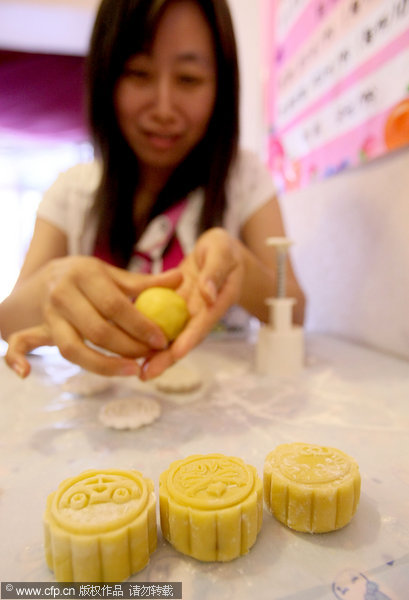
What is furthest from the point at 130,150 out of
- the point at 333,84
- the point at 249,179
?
the point at 333,84

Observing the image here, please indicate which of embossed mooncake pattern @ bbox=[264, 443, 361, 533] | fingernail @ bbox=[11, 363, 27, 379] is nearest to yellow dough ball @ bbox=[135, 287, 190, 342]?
fingernail @ bbox=[11, 363, 27, 379]

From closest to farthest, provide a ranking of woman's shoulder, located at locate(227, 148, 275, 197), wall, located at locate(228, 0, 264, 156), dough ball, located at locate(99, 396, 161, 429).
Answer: dough ball, located at locate(99, 396, 161, 429), woman's shoulder, located at locate(227, 148, 275, 197), wall, located at locate(228, 0, 264, 156)

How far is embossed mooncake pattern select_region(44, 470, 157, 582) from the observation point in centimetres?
25

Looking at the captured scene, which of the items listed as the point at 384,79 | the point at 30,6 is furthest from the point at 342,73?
the point at 30,6

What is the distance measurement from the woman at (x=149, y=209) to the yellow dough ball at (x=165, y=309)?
0.08ft

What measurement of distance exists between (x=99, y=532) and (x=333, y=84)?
3.65 ft

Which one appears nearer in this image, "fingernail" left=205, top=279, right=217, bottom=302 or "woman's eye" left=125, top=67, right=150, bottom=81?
"fingernail" left=205, top=279, right=217, bottom=302

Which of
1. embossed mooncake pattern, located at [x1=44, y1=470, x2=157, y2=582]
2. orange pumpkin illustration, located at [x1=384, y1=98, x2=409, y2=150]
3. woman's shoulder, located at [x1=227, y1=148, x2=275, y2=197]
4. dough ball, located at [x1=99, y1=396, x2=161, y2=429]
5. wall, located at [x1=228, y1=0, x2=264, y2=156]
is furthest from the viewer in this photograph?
→ wall, located at [x1=228, y1=0, x2=264, y2=156]

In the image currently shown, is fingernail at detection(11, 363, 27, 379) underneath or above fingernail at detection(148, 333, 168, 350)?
underneath

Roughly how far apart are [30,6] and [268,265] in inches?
87.0

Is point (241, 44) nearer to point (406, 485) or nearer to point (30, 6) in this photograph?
point (30, 6)

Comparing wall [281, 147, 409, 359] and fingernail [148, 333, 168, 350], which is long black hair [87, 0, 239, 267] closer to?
wall [281, 147, 409, 359]

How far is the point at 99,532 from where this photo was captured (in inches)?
10.0

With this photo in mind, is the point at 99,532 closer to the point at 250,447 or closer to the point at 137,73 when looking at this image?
the point at 250,447
